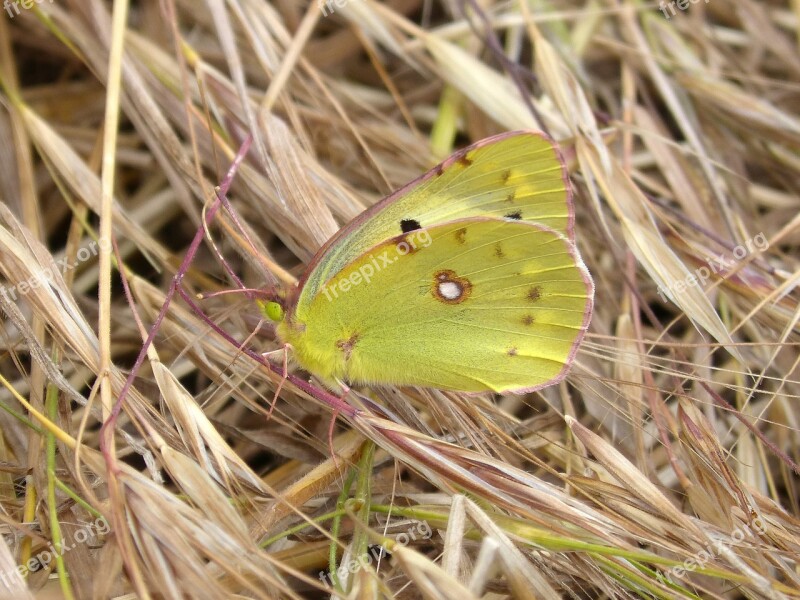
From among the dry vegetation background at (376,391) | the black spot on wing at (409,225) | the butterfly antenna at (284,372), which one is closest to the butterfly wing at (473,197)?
the black spot on wing at (409,225)

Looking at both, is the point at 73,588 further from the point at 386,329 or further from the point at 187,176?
the point at 187,176

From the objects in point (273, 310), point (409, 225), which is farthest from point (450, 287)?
point (273, 310)

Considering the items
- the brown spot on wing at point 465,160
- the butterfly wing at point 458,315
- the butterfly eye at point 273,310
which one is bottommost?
the butterfly wing at point 458,315

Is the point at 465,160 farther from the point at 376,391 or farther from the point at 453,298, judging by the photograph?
the point at 376,391

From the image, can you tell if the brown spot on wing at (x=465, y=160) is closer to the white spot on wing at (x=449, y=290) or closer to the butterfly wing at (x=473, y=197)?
the butterfly wing at (x=473, y=197)

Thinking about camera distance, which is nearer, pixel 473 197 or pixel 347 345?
pixel 347 345

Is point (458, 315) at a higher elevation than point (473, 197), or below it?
below

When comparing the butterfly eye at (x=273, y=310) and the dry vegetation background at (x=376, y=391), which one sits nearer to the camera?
the dry vegetation background at (x=376, y=391)
